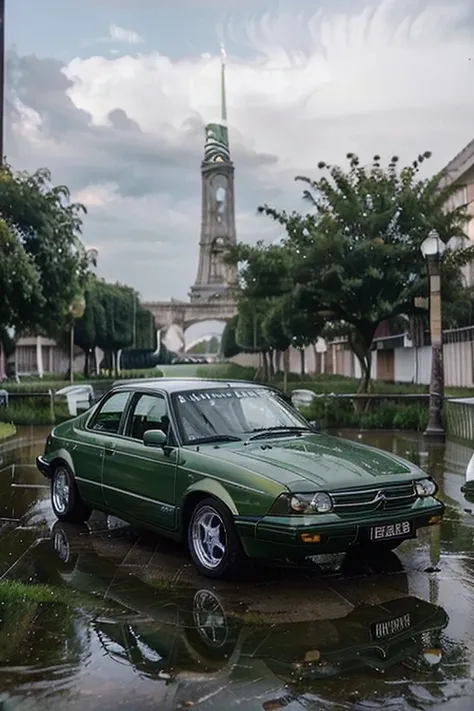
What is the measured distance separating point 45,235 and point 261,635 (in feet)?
51.3

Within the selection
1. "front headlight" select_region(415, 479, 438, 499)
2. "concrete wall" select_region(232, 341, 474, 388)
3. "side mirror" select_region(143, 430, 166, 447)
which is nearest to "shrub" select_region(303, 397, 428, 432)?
"concrete wall" select_region(232, 341, 474, 388)

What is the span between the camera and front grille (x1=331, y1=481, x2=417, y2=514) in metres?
5.16

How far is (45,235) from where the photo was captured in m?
18.5

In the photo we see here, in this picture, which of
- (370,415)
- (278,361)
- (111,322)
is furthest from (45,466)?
(111,322)

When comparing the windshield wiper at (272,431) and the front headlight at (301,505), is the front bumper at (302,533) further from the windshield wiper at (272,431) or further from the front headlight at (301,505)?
the windshield wiper at (272,431)

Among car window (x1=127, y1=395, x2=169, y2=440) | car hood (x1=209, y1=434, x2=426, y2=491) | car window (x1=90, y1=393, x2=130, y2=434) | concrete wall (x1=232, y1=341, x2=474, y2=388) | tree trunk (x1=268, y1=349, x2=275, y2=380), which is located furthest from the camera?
tree trunk (x1=268, y1=349, x2=275, y2=380)

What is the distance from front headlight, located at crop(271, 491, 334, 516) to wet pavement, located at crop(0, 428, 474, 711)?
62 cm

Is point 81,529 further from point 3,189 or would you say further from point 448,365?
point 448,365

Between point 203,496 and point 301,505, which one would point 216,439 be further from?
point 301,505

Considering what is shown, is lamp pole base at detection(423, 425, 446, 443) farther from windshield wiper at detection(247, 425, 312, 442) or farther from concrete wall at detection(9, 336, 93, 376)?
concrete wall at detection(9, 336, 93, 376)

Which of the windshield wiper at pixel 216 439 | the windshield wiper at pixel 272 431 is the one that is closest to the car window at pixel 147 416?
the windshield wiper at pixel 216 439

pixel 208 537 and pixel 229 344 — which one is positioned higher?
pixel 229 344

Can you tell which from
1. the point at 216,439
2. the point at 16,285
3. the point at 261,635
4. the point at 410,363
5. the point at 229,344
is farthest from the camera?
the point at 229,344

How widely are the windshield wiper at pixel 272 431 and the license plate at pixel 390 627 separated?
1.95m
